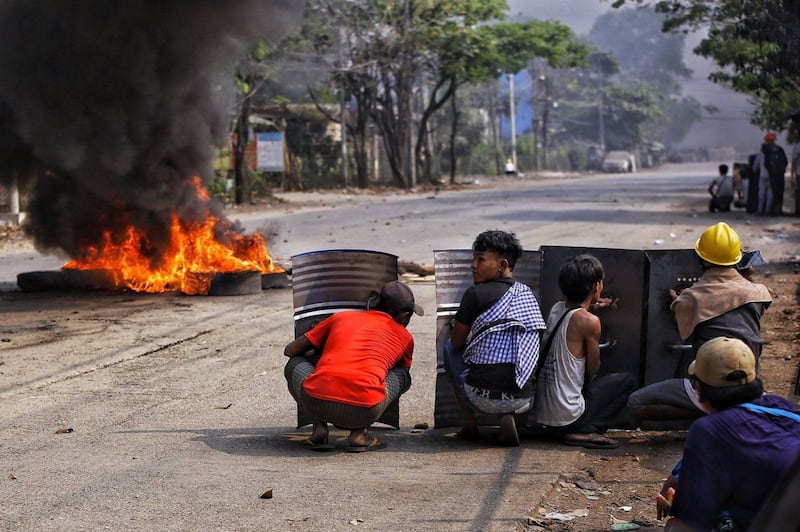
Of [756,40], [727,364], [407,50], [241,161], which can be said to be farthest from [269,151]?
[727,364]

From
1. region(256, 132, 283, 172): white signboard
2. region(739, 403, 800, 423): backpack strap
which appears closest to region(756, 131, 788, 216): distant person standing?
region(256, 132, 283, 172): white signboard

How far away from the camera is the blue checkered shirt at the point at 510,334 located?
5820mm

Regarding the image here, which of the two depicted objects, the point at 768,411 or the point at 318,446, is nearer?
the point at 768,411

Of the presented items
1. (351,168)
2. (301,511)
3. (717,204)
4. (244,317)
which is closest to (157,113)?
(244,317)

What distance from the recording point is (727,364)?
11.2ft

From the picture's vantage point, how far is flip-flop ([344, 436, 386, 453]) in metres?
5.87

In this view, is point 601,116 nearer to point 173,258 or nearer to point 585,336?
point 173,258

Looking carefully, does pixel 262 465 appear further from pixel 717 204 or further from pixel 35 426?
pixel 717 204

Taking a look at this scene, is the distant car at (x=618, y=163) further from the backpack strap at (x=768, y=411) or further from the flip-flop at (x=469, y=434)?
the backpack strap at (x=768, y=411)

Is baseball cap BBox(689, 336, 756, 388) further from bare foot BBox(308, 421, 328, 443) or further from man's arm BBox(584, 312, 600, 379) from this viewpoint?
bare foot BBox(308, 421, 328, 443)

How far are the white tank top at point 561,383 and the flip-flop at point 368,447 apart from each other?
905 millimetres

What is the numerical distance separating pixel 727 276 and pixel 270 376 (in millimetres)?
3710

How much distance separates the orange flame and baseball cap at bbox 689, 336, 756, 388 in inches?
371

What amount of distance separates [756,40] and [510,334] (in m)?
14.7
